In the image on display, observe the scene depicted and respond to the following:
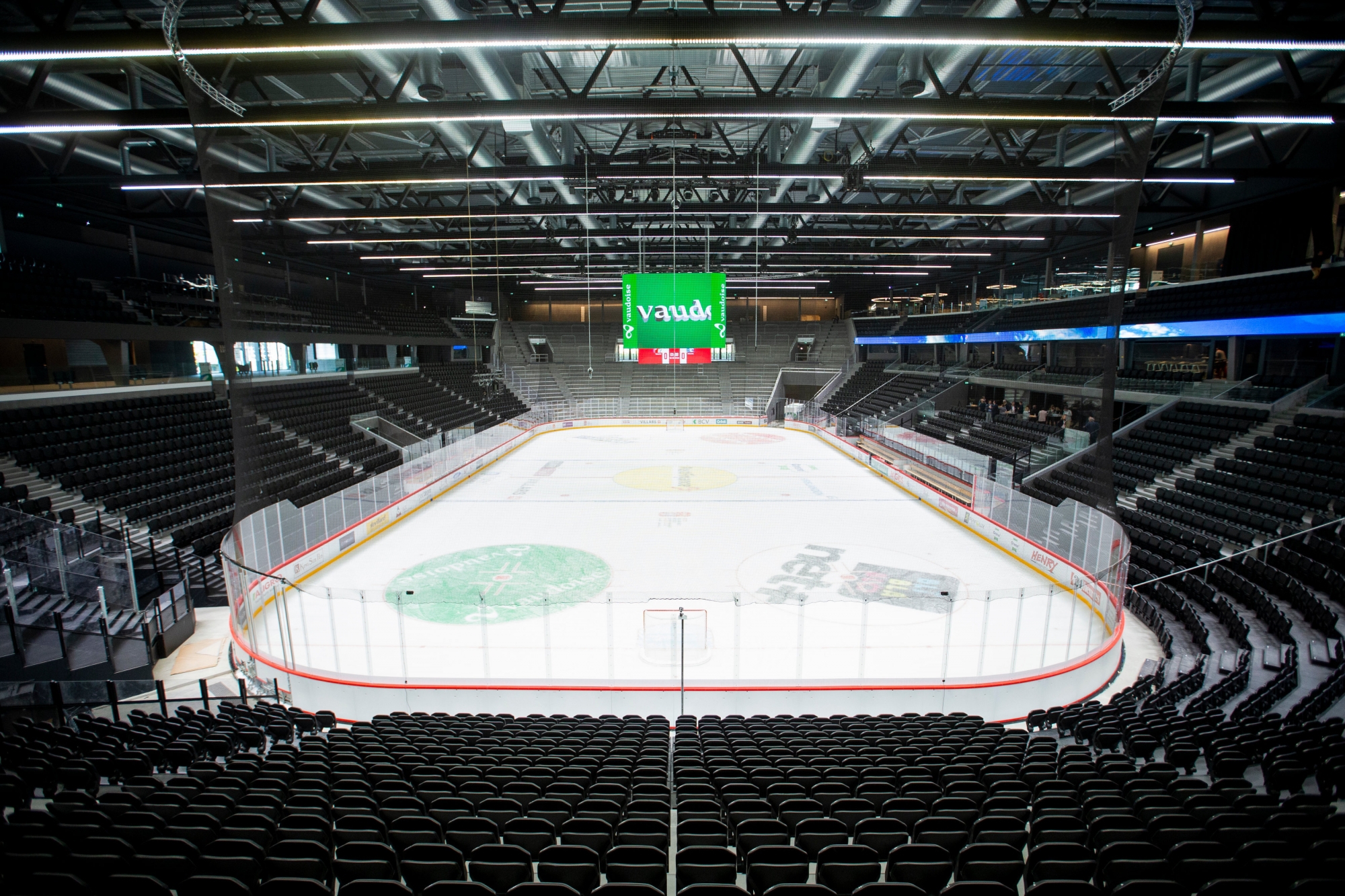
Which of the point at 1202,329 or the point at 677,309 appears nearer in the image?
the point at 677,309

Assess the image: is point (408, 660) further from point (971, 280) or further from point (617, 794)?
point (971, 280)

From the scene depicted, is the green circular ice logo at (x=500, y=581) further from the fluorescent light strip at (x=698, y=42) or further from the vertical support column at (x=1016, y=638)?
the fluorescent light strip at (x=698, y=42)

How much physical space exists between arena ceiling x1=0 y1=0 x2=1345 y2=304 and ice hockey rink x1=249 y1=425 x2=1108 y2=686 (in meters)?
6.63

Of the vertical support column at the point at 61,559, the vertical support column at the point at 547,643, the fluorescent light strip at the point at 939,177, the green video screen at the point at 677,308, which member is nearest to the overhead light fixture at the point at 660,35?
the fluorescent light strip at the point at 939,177

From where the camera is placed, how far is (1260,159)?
18125 millimetres

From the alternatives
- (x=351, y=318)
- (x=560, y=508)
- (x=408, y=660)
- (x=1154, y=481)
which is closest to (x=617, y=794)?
(x=408, y=660)

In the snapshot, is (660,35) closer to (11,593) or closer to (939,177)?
(939,177)

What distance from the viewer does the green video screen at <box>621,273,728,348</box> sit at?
43.3 ft

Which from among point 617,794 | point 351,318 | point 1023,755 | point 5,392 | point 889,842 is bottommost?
point 1023,755

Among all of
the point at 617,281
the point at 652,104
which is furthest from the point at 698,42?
the point at 617,281

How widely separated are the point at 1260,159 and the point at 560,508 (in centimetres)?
2463

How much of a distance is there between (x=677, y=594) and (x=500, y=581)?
393 centimetres

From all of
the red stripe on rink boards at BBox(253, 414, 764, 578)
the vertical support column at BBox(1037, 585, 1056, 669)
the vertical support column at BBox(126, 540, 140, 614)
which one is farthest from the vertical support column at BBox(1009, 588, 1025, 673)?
the vertical support column at BBox(126, 540, 140, 614)

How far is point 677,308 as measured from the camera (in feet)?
43.7
